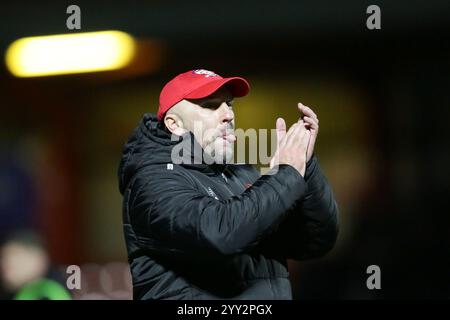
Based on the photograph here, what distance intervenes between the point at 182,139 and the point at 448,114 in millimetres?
3109

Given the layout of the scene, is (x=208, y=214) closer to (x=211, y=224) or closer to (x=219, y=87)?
(x=211, y=224)

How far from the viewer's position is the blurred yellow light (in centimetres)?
513

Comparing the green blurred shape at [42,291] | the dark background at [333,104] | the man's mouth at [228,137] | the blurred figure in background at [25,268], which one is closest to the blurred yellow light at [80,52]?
the dark background at [333,104]

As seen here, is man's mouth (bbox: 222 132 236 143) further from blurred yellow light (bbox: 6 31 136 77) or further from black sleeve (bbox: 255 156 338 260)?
blurred yellow light (bbox: 6 31 136 77)

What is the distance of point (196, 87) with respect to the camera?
2.44 meters

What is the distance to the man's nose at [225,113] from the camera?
8.02ft

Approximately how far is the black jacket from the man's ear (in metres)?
0.05

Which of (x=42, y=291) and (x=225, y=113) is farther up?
(x=225, y=113)

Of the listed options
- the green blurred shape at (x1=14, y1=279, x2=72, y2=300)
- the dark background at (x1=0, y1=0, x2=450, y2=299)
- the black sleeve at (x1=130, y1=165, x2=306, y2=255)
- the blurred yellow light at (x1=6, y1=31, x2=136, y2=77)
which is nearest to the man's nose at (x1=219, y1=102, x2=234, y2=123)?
the black sleeve at (x1=130, y1=165, x2=306, y2=255)

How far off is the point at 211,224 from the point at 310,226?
455 millimetres

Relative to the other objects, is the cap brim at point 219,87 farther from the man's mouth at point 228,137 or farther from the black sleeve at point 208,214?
the black sleeve at point 208,214

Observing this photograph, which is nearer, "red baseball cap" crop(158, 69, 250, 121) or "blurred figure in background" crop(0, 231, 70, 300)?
"red baseball cap" crop(158, 69, 250, 121)

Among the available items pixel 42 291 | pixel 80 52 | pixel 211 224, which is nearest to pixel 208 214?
pixel 211 224
